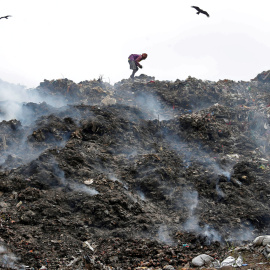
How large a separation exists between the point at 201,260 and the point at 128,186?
2.72 m

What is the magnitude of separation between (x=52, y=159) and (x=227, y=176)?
432 centimetres

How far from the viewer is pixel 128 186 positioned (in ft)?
22.8

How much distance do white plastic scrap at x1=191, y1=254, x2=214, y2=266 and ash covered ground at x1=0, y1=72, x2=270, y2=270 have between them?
0.13 m

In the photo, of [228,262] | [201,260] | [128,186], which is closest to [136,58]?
[128,186]

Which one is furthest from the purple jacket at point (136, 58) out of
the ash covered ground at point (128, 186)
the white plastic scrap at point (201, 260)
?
the white plastic scrap at point (201, 260)

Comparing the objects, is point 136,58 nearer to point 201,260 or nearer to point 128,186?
point 128,186

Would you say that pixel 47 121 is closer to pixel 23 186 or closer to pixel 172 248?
pixel 23 186

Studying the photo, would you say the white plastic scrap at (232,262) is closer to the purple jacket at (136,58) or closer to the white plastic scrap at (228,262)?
the white plastic scrap at (228,262)

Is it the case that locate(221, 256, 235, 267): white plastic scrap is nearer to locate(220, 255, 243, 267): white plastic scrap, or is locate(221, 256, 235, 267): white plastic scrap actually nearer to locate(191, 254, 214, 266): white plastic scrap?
locate(220, 255, 243, 267): white plastic scrap

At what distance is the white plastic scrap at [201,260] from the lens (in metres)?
4.55

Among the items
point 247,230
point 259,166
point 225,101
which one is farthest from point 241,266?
point 225,101

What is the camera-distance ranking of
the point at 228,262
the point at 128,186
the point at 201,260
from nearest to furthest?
the point at 228,262
the point at 201,260
the point at 128,186

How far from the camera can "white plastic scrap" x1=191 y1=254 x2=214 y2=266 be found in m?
4.55

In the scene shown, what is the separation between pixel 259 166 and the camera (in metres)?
8.73
